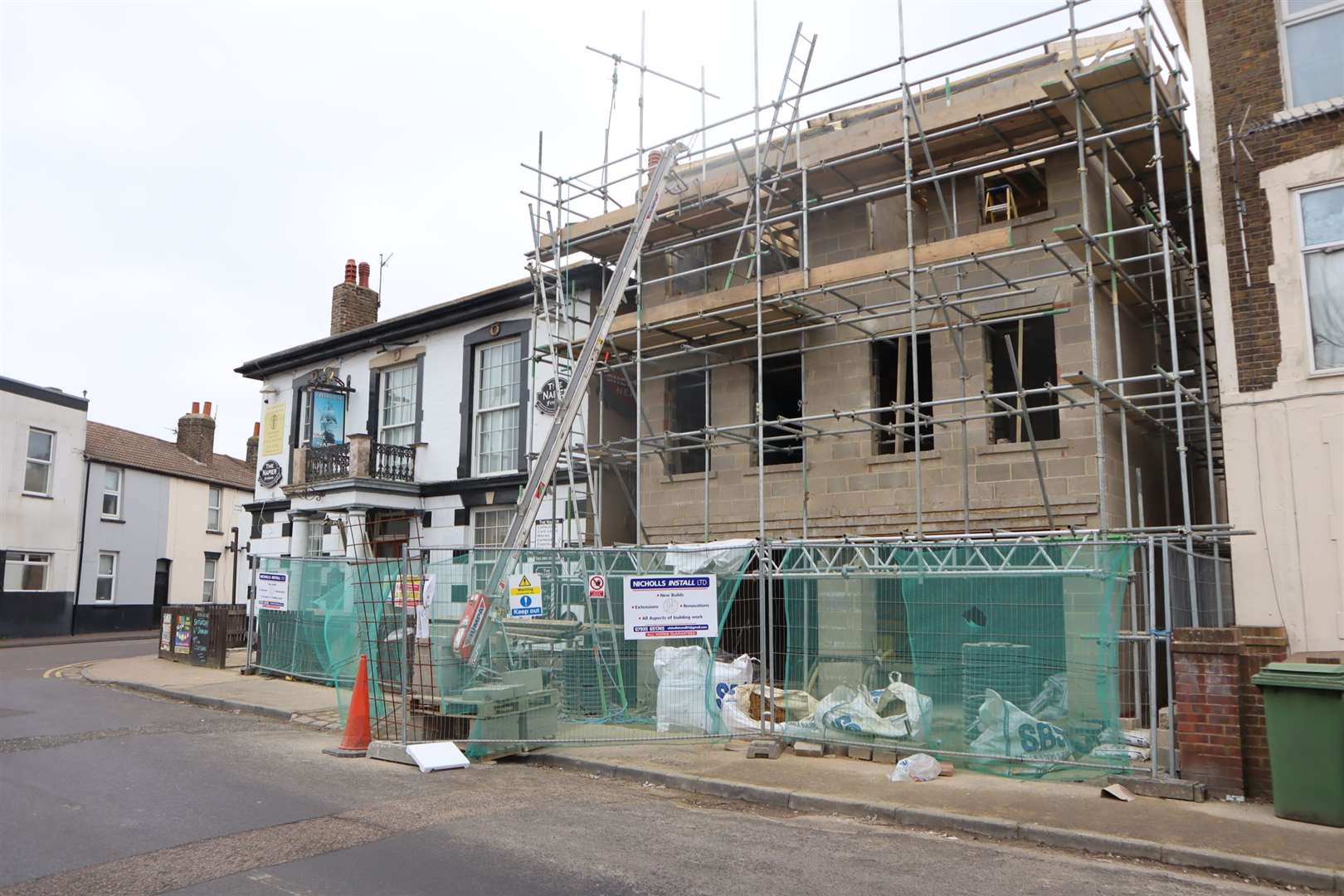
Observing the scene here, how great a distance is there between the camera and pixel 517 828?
24.4ft

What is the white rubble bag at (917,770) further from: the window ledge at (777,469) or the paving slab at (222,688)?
the paving slab at (222,688)

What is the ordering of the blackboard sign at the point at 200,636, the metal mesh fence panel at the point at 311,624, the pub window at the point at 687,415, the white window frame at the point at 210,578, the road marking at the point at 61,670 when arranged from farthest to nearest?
the white window frame at the point at 210,578 < the blackboard sign at the point at 200,636 < the road marking at the point at 61,670 < the pub window at the point at 687,415 < the metal mesh fence panel at the point at 311,624

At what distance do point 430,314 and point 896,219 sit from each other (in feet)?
34.4

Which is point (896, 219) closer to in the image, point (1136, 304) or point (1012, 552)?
point (1136, 304)

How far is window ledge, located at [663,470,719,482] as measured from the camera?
52.9ft

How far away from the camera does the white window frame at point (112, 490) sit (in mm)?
32469

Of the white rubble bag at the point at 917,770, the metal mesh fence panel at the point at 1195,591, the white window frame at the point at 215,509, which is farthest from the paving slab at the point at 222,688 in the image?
the white window frame at the point at 215,509

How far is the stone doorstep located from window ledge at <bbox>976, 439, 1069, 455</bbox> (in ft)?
19.9

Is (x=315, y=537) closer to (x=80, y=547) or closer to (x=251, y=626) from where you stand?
(x=251, y=626)

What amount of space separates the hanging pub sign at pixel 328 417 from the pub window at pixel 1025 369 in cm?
1498

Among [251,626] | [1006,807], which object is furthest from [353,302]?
[1006,807]

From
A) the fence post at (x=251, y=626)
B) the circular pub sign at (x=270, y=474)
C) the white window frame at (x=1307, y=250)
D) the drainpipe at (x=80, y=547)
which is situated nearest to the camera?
the white window frame at (x=1307, y=250)

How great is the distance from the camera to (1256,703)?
8750mm

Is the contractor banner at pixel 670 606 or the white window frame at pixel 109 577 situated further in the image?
the white window frame at pixel 109 577
